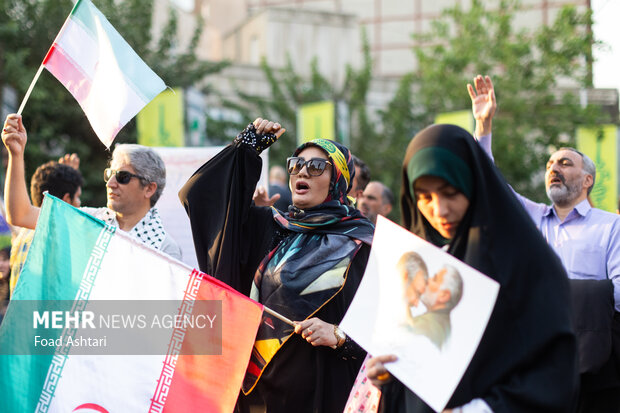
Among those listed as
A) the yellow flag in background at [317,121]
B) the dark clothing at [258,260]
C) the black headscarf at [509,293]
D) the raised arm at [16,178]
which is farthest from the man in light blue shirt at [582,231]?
the yellow flag in background at [317,121]

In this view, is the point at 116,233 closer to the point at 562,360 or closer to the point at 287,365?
the point at 287,365

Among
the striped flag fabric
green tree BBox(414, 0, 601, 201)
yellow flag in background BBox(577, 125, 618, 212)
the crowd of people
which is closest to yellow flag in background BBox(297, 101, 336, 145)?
green tree BBox(414, 0, 601, 201)

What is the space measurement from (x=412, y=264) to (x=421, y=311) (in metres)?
0.15

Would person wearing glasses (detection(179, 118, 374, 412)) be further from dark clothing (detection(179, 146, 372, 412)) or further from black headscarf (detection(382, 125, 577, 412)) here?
black headscarf (detection(382, 125, 577, 412))

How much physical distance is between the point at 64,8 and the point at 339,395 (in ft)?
43.6

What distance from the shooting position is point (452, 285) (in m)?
2.00

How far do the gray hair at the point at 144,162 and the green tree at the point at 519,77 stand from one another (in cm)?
1400

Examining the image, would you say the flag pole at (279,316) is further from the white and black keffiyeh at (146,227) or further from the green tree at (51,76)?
the green tree at (51,76)

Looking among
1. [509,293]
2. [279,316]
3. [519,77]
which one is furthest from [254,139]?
[519,77]

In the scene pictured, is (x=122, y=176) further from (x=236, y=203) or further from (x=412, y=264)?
(x=412, y=264)

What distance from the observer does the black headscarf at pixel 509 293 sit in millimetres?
1954

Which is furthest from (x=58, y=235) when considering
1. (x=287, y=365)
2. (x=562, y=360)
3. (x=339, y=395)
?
(x=562, y=360)

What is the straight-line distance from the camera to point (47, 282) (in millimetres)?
3137

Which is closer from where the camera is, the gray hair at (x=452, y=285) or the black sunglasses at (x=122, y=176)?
the gray hair at (x=452, y=285)
